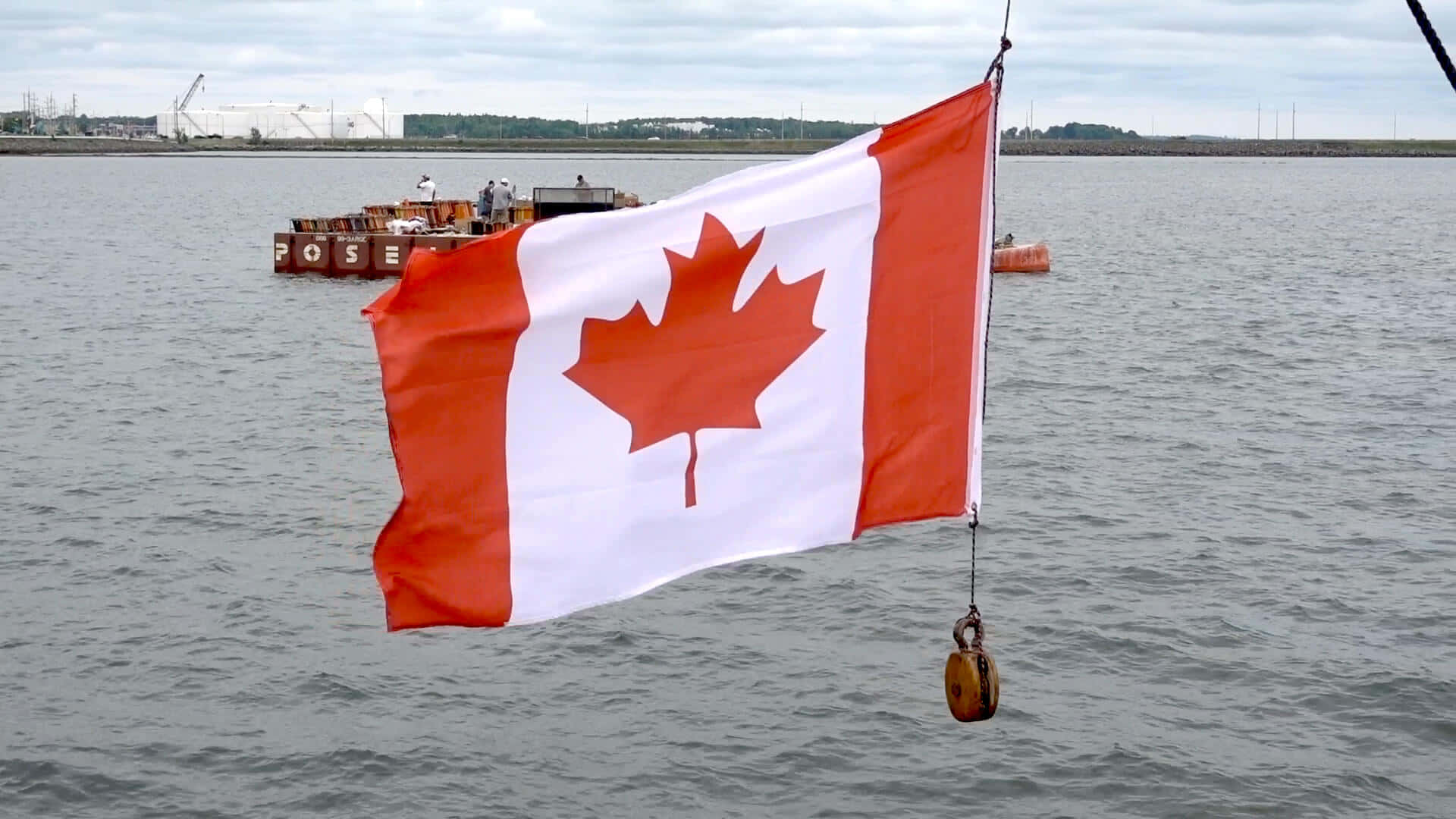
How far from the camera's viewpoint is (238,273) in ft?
191

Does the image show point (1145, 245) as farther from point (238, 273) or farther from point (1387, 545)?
point (1387, 545)

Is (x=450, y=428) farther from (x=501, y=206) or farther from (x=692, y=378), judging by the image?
(x=501, y=206)

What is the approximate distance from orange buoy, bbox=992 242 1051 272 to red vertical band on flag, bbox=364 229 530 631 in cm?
4785

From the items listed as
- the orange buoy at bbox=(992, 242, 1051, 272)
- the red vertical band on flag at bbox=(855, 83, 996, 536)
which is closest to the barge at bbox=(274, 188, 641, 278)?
the orange buoy at bbox=(992, 242, 1051, 272)

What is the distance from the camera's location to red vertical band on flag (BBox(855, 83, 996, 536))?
364 inches

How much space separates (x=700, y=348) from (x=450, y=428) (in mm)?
1306

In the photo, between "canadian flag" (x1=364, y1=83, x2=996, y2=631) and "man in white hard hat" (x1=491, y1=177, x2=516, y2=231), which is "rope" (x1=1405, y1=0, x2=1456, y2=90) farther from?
"man in white hard hat" (x1=491, y1=177, x2=516, y2=231)

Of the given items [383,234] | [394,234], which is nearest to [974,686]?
[394,234]

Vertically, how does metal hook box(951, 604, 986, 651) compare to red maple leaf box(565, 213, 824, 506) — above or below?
below

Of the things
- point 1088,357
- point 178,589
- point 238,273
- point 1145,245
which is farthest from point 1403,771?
point 1145,245

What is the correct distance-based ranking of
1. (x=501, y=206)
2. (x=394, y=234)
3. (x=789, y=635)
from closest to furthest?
(x=789, y=635)
(x=501, y=206)
(x=394, y=234)

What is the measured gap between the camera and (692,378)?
9.19 meters

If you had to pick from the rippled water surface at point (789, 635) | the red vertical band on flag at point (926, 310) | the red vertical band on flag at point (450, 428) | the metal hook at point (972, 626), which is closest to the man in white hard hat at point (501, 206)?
the rippled water surface at point (789, 635)

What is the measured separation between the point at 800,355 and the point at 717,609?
9.19m
